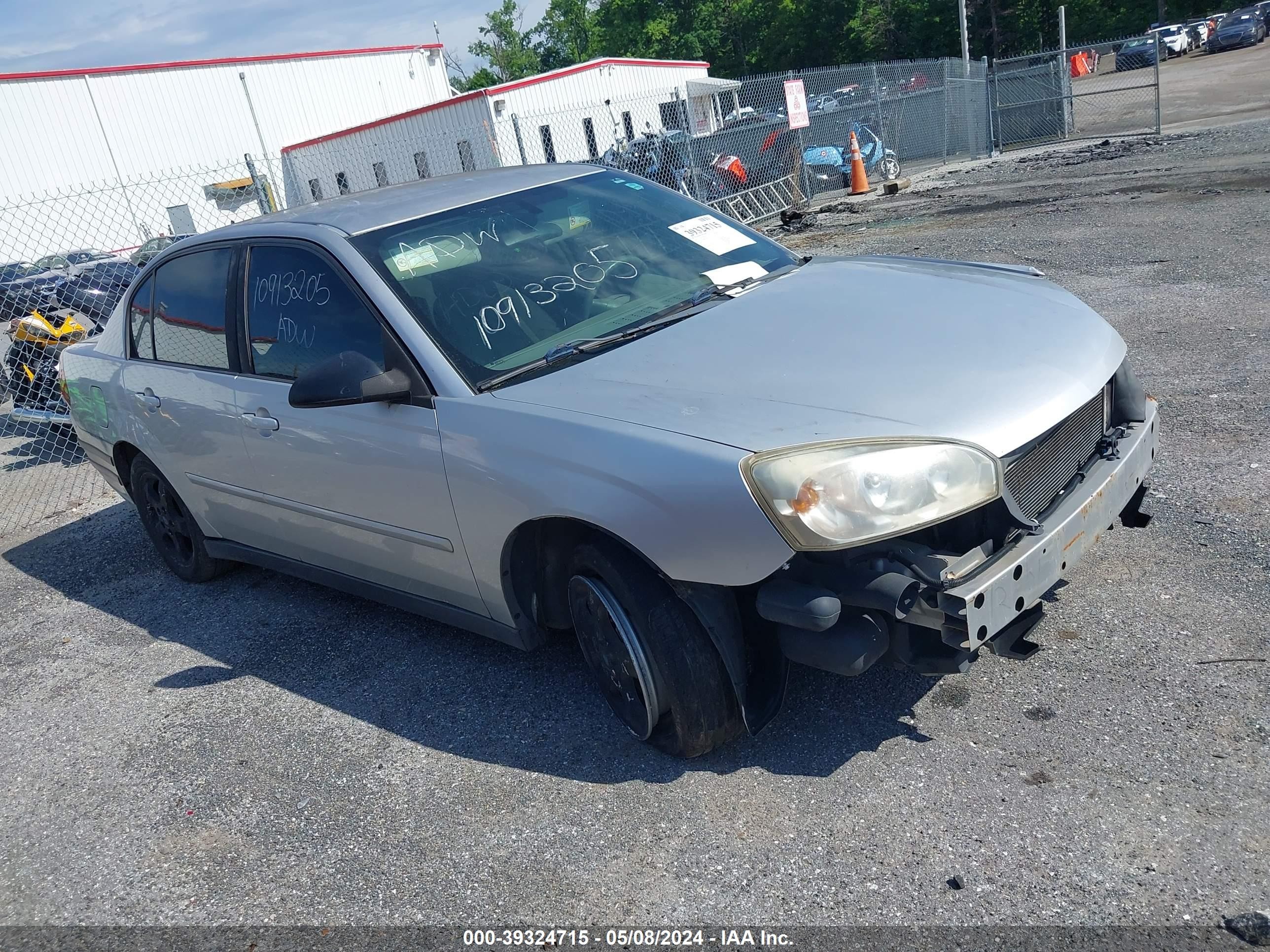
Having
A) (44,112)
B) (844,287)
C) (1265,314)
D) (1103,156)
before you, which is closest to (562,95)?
(44,112)

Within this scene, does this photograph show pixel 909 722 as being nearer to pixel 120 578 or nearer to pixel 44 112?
pixel 120 578

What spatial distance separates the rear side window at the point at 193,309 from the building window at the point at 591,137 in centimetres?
1679

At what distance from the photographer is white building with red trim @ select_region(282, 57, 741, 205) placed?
2550 cm

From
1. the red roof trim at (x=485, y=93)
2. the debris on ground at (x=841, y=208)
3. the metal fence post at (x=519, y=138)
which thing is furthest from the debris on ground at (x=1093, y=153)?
the red roof trim at (x=485, y=93)

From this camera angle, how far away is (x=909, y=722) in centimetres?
324

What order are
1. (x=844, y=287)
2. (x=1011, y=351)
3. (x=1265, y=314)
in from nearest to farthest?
(x=1011, y=351) < (x=844, y=287) < (x=1265, y=314)

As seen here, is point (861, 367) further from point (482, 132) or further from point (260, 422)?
point (482, 132)

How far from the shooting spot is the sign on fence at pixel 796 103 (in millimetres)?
16375

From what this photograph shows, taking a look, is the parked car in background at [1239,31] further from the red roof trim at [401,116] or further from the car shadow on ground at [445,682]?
the car shadow on ground at [445,682]

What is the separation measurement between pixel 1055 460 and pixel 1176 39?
2205 inches

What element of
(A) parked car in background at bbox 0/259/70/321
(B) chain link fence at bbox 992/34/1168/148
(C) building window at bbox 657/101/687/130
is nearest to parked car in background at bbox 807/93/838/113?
(C) building window at bbox 657/101/687/130

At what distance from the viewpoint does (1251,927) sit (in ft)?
7.43

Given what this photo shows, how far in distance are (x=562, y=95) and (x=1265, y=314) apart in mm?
30683

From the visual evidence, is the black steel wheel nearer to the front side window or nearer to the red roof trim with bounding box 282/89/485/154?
the front side window
